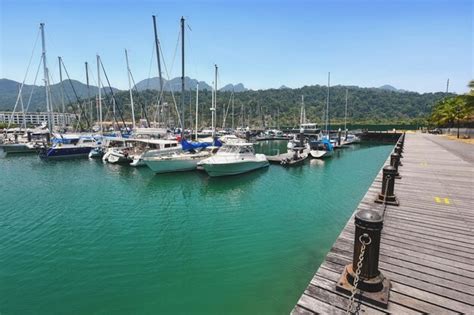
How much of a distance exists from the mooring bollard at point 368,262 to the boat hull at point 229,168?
18887 mm

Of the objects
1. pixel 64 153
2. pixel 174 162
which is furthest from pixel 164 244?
pixel 64 153

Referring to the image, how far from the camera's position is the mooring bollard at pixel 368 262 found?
3.71 meters

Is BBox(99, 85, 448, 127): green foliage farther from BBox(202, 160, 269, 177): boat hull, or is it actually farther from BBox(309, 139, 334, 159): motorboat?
BBox(202, 160, 269, 177): boat hull

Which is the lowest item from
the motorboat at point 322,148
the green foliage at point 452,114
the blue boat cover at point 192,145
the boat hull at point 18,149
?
the boat hull at point 18,149

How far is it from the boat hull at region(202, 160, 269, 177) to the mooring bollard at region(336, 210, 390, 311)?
18.9m

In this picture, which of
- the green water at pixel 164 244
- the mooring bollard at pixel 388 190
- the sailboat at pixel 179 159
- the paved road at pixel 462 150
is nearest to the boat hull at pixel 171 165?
the sailboat at pixel 179 159

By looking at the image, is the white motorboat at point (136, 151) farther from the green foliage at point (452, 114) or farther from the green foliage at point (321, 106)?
the green foliage at point (321, 106)

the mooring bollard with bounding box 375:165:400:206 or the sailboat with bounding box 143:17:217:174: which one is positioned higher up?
the mooring bollard with bounding box 375:165:400:206

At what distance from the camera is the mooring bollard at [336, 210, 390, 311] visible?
3707mm

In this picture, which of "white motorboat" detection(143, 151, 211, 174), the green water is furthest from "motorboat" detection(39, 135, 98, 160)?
"white motorboat" detection(143, 151, 211, 174)

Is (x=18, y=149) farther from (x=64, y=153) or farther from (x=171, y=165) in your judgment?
(x=171, y=165)

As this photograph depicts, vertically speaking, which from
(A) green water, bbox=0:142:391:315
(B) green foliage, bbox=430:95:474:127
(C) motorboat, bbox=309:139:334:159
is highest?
(B) green foliage, bbox=430:95:474:127

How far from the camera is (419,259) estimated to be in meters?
4.90

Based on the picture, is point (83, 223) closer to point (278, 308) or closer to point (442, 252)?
point (278, 308)
